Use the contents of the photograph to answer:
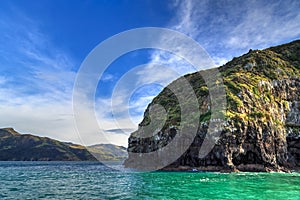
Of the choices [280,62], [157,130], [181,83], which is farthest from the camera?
[181,83]

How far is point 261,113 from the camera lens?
3839 inches

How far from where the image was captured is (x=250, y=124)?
91875 mm

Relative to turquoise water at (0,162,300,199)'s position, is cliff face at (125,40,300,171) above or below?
above

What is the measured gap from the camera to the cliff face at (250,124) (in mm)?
86312

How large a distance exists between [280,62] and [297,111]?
114 ft

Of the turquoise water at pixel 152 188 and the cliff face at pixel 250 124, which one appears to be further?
the cliff face at pixel 250 124

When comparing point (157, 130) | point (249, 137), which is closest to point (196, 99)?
point (157, 130)

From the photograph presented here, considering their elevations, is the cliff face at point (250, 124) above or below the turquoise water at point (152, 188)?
above

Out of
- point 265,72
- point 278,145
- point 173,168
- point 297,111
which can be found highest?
point 265,72

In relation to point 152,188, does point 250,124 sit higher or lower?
higher

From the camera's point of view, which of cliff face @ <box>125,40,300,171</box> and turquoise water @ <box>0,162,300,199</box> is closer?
turquoise water @ <box>0,162,300,199</box>

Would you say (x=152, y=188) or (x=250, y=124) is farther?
(x=250, y=124)

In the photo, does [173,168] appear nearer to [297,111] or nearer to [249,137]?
[249,137]

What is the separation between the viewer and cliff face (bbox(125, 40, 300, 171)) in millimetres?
86312
